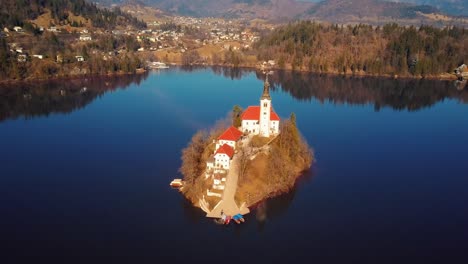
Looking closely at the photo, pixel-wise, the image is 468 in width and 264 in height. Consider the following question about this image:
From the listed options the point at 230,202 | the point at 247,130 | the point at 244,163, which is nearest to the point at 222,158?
the point at 244,163

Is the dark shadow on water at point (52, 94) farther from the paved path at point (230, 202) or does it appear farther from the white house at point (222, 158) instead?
the paved path at point (230, 202)

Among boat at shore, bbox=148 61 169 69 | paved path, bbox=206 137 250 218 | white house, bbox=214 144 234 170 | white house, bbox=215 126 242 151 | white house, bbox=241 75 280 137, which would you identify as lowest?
paved path, bbox=206 137 250 218

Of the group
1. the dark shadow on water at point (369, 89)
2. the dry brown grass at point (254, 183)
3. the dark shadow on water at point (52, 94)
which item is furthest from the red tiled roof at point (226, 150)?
the dark shadow on water at point (369, 89)

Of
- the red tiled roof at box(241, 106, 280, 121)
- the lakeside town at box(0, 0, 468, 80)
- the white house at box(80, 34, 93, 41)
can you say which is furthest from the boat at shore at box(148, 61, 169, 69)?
the red tiled roof at box(241, 106, 280, 121)

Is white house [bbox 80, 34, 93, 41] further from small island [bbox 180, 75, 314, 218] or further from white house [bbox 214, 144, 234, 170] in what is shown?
white house [bbox 214, 144, 234, 170]

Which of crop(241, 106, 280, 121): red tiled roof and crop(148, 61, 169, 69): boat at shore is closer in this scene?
crop(241, 106, 280, 121): red tiled roof

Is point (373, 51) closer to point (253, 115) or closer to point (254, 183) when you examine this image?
point (253, 115)
